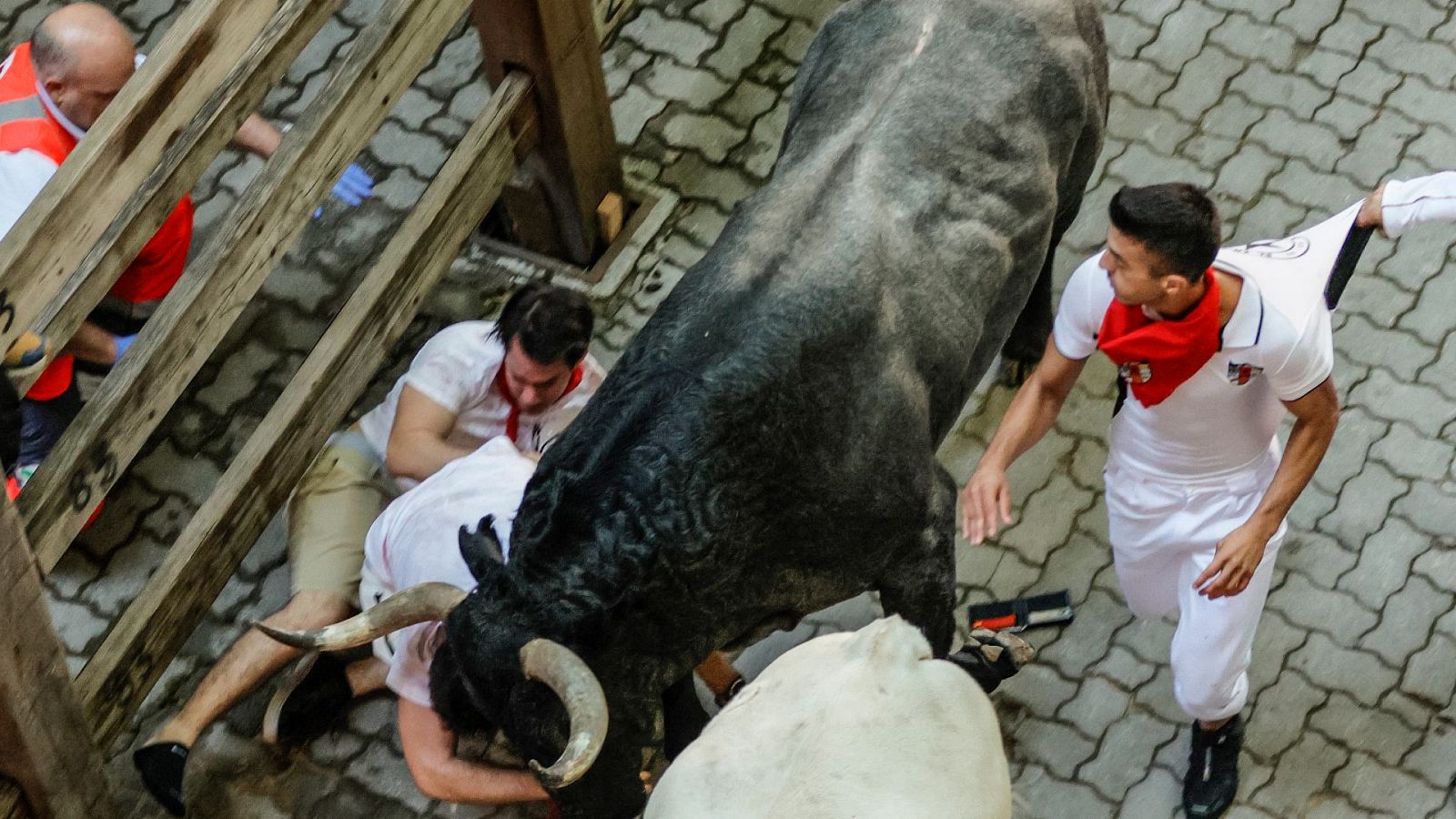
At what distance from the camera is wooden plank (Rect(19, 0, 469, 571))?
4219mm

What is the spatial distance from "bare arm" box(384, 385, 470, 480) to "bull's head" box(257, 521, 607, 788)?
1188mm

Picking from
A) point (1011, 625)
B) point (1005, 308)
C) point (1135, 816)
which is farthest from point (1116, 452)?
point (1135, 816)

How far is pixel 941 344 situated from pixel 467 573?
4.68ft

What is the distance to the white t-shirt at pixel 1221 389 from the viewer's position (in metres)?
3.88

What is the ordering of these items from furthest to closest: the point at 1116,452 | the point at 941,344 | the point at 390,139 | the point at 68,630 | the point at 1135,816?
the point at 390,139, the point at 68,630, the point at 1135,816, the point at 1116,452, the point at 941,344

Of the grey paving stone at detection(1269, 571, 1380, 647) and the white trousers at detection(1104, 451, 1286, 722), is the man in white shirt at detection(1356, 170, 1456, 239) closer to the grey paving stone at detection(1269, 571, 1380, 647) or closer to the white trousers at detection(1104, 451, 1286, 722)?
the white trousers at detection(1104, 451, 1286, 722)

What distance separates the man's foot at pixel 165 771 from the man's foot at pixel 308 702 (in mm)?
275

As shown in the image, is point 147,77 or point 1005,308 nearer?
point 147,77

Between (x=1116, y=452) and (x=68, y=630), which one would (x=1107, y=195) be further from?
(x=68, y=630)

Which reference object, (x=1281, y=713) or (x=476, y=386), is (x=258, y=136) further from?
(x=1281, y=713)

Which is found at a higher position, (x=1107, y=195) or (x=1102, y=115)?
(x=1102, y=115)

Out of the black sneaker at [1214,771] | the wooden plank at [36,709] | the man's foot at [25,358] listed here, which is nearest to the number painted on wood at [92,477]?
the man's foot at [25,358]

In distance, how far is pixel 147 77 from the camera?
3.91m

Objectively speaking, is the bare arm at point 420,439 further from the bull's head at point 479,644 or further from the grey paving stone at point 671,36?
the grey paving stone at point 671,36
